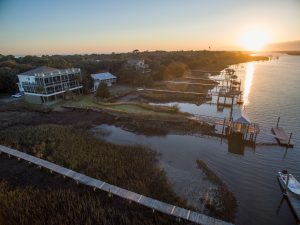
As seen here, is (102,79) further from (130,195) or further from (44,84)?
(130,195)

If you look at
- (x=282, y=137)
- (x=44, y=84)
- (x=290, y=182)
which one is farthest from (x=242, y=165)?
(x=44, y=84)

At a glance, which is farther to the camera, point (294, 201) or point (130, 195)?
point (294, 201)

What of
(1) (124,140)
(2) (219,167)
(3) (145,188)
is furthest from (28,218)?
(2) (219,167)

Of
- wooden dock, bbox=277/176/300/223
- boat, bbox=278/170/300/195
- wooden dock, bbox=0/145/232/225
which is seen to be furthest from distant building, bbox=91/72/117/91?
wooden dock, bbox=277/176/300/223

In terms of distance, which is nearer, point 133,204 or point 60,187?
point 133,204

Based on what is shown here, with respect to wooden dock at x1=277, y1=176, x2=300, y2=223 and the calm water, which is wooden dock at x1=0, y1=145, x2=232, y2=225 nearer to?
the calm water

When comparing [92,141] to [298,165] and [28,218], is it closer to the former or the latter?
[28,218]

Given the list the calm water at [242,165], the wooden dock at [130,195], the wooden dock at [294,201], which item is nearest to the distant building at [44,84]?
the calm water at [242,165]
